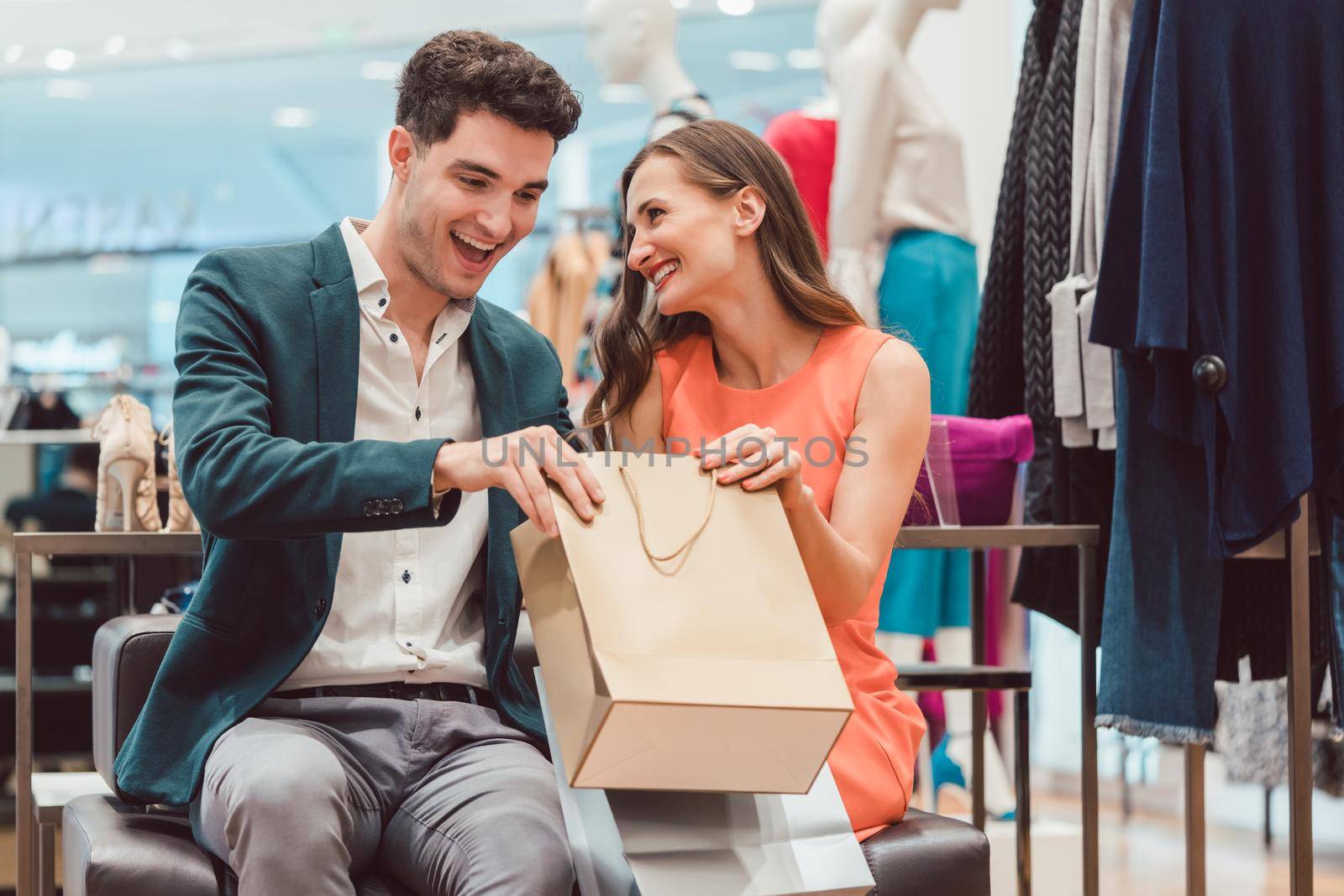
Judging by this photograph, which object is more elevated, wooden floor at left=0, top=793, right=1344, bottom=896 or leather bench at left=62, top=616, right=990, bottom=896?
leather bench at left=62, top=616, right=990, bottom=896

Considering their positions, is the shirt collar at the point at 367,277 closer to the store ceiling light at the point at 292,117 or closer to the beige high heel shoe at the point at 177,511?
the beige high heel shoe at the point at 177,511

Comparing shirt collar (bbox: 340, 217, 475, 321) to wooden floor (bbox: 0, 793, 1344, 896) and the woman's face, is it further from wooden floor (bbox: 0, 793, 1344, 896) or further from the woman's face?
wooden floor (bbox: 0, 793, 1344, 896)

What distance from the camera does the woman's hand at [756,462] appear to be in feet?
4.79

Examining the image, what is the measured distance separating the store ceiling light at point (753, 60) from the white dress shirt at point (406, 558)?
17.3 feet

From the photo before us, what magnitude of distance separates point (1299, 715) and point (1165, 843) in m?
2.36

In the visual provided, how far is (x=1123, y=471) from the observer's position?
6.91ft

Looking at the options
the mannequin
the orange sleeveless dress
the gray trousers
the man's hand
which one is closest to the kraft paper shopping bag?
the man's hand

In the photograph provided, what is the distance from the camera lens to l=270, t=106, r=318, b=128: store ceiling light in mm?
6969

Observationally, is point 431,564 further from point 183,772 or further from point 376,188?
point 376,188

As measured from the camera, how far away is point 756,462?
146cm

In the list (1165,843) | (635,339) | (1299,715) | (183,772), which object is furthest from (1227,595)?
(1165,843)

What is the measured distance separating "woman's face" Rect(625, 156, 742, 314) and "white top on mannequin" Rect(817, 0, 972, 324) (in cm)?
140

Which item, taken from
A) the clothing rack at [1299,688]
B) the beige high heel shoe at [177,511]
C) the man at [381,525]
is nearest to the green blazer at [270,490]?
the man at [381,525]

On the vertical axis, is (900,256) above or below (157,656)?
above
